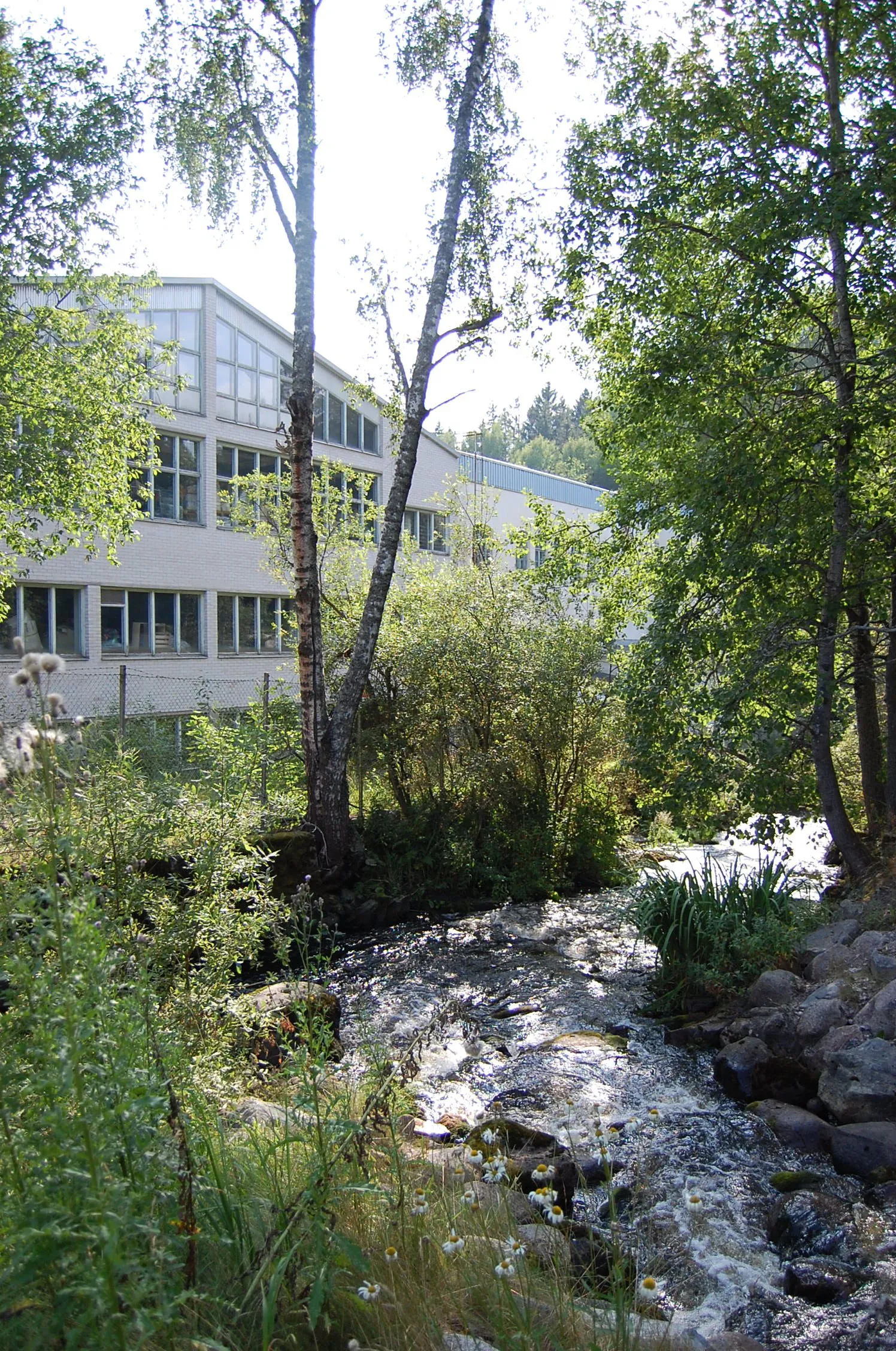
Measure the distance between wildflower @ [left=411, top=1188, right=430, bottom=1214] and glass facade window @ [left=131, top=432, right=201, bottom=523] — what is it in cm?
2157

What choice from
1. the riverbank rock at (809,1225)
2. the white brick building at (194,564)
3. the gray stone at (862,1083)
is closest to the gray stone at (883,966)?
the gray stone at (862,1083)

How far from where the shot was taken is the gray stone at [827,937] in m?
8.11

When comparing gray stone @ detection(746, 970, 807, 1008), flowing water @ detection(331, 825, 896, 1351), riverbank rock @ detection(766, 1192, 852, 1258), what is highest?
gray stone @ detection(746, 970, 807, 1008)

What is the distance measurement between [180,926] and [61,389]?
9.75 meters

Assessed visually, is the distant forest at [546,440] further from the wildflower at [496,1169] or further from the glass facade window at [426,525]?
the wildflower at [496,1169]

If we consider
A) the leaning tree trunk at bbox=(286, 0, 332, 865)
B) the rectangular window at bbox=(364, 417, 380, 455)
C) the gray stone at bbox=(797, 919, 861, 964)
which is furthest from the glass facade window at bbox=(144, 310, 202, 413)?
the gray stone at bbox=(797, 919, 861, 964)

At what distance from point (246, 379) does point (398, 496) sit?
51.0 ft

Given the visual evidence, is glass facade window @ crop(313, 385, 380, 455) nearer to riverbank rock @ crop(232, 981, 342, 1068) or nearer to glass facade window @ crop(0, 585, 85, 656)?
glass facade window @ crop(0, 585, 85, 656)

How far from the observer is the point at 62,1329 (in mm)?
2320

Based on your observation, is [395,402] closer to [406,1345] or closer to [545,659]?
[545,659]

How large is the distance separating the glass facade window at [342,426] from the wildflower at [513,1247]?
2572 centimetres

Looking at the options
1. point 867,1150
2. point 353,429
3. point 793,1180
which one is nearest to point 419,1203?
point 793,1180

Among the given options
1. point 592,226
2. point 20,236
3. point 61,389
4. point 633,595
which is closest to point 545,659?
point 633,595

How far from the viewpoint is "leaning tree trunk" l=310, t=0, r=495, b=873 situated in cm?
1205
